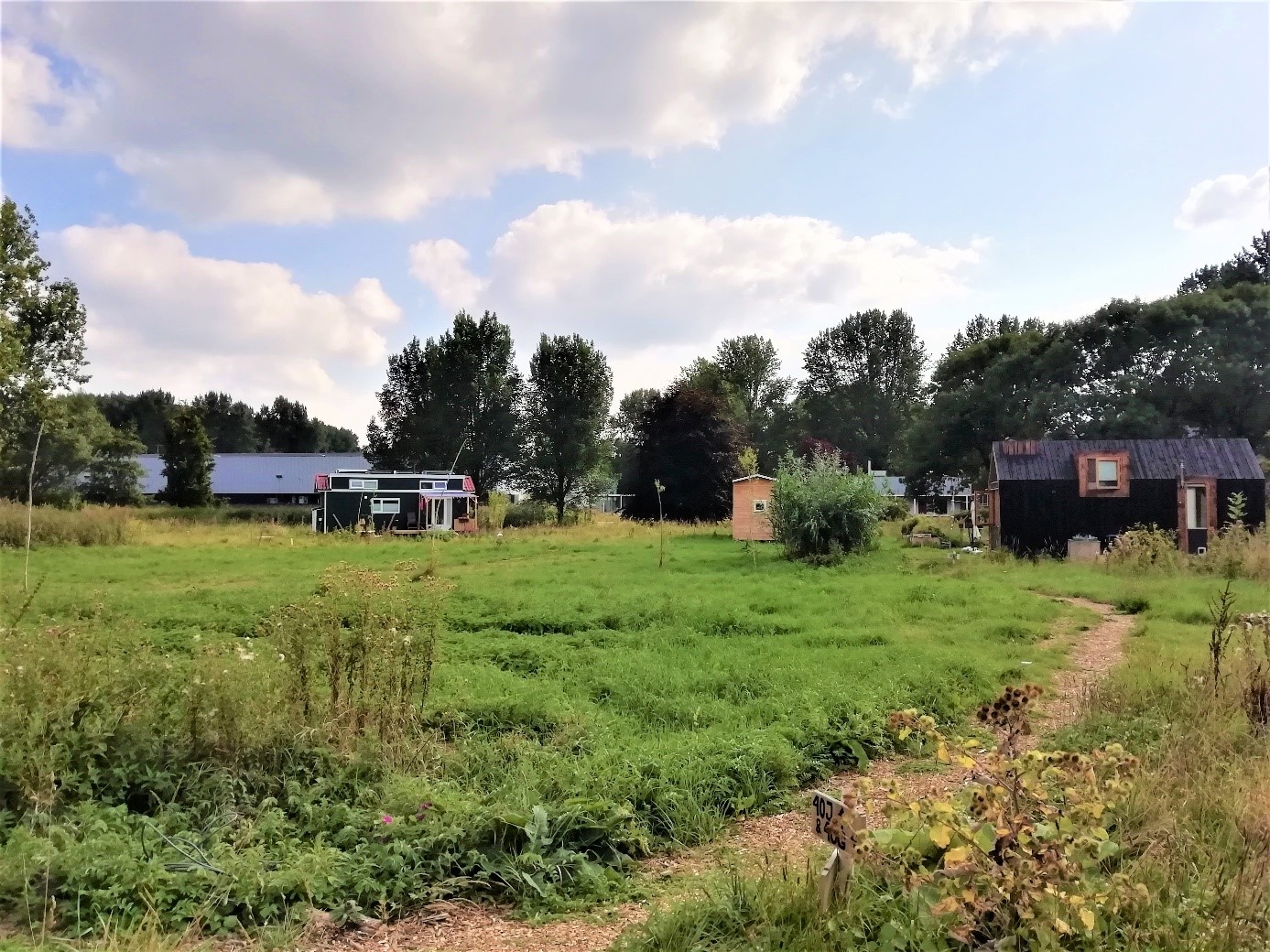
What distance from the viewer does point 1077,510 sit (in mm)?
22328

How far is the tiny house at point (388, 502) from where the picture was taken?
34.2m

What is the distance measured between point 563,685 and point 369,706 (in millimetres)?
2217

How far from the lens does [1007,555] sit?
65.2ft

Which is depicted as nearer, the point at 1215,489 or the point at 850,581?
the point at 850,581

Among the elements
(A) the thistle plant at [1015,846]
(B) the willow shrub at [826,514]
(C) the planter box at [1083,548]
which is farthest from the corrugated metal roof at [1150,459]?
(A) the thistle plant at [1015,846]

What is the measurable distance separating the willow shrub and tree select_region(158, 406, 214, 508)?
118 feet

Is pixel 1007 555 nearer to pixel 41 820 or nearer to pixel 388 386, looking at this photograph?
pixel 41 820

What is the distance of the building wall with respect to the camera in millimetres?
21422

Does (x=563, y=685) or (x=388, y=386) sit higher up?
(x=388, y=386)

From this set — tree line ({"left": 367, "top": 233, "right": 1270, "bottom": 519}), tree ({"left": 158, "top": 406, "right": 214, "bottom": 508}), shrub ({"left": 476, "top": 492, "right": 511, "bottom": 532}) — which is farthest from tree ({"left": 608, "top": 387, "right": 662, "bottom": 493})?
tree ({"left": 158, "top": 406, "right": 214, "bottom": 508})

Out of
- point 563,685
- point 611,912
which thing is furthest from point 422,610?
point 611,912

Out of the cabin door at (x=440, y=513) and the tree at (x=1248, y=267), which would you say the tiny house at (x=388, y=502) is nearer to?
the cabin door at (x=440, y=513)

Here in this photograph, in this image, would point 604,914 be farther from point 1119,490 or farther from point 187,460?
point 187,460

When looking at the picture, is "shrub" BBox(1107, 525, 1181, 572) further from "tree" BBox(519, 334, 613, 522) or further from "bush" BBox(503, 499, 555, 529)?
"tree" BBox(519, 334, 613, 522)
